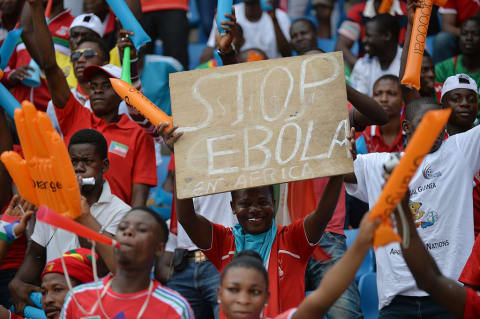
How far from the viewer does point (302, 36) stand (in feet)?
27.6

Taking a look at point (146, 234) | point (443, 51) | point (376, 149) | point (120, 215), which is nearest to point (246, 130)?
point (146, 234)

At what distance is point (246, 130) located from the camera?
4.08 m

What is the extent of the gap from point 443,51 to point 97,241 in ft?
18.2

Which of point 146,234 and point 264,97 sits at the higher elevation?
point 264,97

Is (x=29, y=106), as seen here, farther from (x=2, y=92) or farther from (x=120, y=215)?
(x=2, y=92)

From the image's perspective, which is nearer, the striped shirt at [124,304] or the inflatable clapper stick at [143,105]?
the striped shirt at [124,304]

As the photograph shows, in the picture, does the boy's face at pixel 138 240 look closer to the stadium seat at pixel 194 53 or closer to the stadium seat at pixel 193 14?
the stadium seat at pixel 194 53

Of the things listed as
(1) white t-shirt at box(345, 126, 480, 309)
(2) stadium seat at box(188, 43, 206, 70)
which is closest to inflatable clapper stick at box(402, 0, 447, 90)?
(1) white t-shirt at box(345, 126, 480, 309)

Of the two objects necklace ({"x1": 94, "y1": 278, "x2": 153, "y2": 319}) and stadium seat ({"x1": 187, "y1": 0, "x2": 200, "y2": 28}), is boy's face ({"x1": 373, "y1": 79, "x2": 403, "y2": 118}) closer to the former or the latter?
necklace ({"x1": 94, "y1": 278, "x2": 153, "y2": 319})

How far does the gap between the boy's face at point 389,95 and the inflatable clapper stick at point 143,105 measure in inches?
96.4

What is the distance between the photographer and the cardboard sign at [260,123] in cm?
400

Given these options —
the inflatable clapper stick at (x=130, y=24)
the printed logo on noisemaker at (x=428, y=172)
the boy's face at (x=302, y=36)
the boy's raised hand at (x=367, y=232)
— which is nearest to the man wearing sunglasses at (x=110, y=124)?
the inflatable clapper stick at (x=130, y=24)

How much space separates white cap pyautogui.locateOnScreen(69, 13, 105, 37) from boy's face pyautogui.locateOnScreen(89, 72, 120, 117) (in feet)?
3.97

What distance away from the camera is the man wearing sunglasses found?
5367 mm
